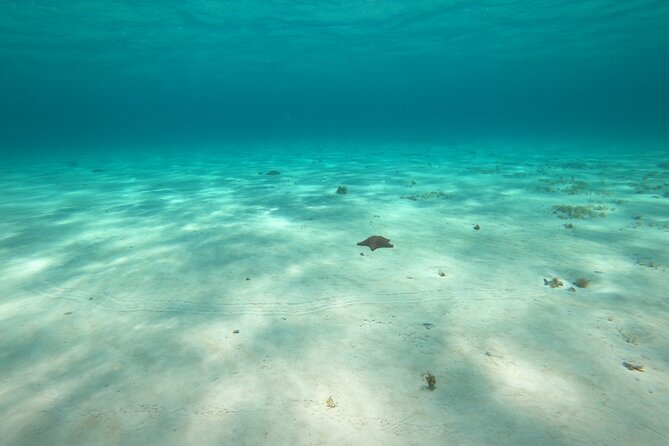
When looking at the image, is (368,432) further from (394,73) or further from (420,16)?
(394,73)

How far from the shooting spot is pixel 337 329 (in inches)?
175

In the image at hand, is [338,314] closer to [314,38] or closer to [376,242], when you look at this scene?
[376,242]

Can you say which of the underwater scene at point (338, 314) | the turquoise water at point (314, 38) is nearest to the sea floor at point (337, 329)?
the underwater scene at point (338, 314)

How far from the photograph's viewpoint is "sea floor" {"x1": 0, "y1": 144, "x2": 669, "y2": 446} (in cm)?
310

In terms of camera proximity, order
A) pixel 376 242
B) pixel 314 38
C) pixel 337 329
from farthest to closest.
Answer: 1. pixel 314 38
2. pixel 376 242
3. pixel 337 329

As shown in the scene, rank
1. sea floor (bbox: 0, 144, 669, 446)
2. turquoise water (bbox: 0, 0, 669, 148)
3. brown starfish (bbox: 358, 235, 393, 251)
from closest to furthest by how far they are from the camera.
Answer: sea floor (bbox: 0, 144, 669, 446)
brown starfish (bbox: 358, 235, 393, 251)
turquoise water (bbox: 0, 0, 669, 148)

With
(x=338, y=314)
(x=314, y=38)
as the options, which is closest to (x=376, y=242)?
(x=338, y=314)

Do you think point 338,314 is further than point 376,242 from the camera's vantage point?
No

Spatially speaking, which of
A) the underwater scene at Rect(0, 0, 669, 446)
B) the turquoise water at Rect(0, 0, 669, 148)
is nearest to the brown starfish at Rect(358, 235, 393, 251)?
the underwater scene at Rect(0, 0, 669, 446)

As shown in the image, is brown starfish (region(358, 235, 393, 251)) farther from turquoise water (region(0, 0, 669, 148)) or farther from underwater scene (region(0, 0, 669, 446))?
turquoise water (region(0, 0, 669, 148))

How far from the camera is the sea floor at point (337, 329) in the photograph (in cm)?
310

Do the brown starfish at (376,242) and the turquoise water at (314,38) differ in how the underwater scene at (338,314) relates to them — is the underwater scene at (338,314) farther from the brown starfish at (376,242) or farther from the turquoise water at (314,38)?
the turquoise water at (314,38)

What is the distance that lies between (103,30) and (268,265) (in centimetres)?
3661

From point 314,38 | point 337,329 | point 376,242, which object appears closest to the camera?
point 337,329
